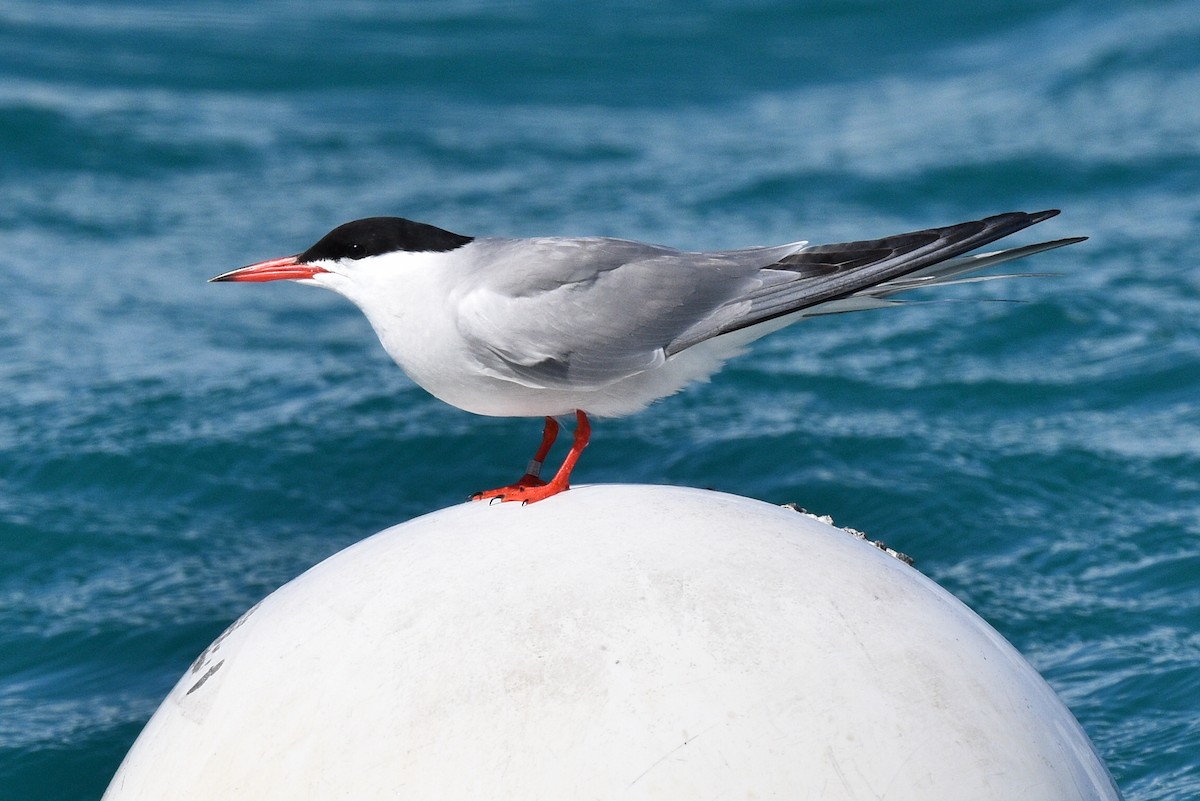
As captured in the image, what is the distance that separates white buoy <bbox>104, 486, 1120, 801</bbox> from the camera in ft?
10.2

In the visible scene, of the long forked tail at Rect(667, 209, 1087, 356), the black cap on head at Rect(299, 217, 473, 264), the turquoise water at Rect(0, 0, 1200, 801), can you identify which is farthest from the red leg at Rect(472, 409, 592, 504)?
the turquoise water at Rect(0, 0, 1200, 801)

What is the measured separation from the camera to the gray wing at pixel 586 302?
4.22m

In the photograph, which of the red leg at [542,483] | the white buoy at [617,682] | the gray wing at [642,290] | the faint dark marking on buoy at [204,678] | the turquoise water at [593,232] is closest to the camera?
the white buoy at [617,682]

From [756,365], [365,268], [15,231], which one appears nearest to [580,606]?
[365,268]

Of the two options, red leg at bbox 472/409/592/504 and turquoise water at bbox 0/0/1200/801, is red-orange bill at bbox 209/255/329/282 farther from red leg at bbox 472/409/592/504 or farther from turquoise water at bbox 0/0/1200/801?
turquoise water at bbox 0/0/1200/801

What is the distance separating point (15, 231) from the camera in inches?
460

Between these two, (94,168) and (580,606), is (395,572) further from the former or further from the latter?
(94,168)

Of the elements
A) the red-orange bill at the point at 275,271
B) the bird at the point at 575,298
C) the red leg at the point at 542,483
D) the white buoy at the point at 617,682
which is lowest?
the white buoy at the point at 617,682

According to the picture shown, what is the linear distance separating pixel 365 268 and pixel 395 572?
1148 mm

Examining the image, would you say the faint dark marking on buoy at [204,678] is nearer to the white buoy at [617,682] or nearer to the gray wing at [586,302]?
the white buoy at [617,682]

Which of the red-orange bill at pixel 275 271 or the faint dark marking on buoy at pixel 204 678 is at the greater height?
the red-orange bill at pixel 275 271

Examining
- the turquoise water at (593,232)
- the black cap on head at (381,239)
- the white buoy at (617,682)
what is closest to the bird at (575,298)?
the black cap on head at (381,239)

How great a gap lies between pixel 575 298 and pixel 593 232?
712 cm

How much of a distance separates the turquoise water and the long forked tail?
2390 millimetres
